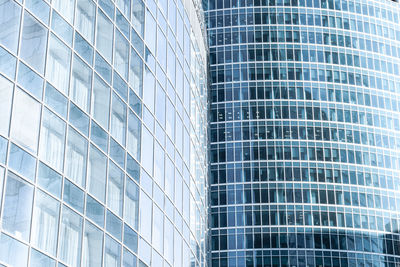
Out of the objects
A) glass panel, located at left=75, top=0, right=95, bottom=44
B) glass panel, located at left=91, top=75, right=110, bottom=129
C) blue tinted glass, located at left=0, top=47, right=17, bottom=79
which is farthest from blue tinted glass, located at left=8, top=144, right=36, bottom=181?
glass panel, located at left=75, top=0, right=95, bottom=44

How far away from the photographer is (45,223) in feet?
102

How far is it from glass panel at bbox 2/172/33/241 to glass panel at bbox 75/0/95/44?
9.50 m

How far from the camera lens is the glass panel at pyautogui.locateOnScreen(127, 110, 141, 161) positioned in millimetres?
41209

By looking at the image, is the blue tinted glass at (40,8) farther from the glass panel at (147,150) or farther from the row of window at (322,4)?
the row of window at (322,4)

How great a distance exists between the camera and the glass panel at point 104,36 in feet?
129

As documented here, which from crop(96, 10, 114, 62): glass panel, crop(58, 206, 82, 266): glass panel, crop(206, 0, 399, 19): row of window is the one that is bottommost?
crop(58, 206, 82, 266): glass panel

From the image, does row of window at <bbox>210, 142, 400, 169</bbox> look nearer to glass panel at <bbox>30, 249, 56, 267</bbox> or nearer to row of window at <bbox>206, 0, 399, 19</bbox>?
row of window at <bbox>206, 0, 399, 19</bbox>

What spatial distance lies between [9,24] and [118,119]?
34.0ft

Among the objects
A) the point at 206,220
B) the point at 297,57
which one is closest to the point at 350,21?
the point at 297,57

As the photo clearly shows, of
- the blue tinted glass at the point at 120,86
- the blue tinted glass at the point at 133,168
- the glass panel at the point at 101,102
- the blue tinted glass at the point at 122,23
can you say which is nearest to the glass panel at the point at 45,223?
the glass panel at the point at 101,102

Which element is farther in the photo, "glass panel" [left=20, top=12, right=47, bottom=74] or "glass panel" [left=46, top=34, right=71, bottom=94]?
"glass panel" [left=46, top=34, right=71, bottom=94]

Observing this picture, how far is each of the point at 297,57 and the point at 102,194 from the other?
259ft

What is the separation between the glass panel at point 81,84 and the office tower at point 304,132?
6654cm

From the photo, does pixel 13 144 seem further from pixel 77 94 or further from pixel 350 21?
pixel 350 21
